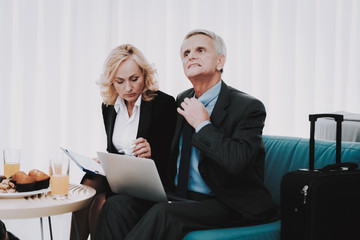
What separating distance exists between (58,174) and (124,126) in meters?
0.52

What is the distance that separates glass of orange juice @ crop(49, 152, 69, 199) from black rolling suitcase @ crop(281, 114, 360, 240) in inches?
32.2

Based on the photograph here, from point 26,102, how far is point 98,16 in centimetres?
80

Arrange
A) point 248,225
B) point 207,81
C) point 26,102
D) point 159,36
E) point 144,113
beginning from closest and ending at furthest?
point 248,225
point 207,81
point 144,113
point 26,102
point 159,36

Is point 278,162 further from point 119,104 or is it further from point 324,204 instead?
point 119,104

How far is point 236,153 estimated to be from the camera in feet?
4.38

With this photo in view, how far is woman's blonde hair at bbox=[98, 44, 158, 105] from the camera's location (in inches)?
71.7

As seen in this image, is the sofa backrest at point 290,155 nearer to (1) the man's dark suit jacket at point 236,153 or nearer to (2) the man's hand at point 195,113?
(1) the man's dark suit jacket at point 236,153

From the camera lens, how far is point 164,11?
289 cm

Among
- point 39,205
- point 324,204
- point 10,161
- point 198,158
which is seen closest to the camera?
point 324,204

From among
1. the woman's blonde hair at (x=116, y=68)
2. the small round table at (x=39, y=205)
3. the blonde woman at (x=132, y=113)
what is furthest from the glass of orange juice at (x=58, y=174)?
the woman's blonde hair at (x=116, y=68)

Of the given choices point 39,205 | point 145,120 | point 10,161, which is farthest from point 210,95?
point 10,161

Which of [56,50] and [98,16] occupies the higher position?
[98,16]

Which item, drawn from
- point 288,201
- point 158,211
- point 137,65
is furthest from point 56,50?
point 288,201

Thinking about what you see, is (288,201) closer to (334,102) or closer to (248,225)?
(248,225)
